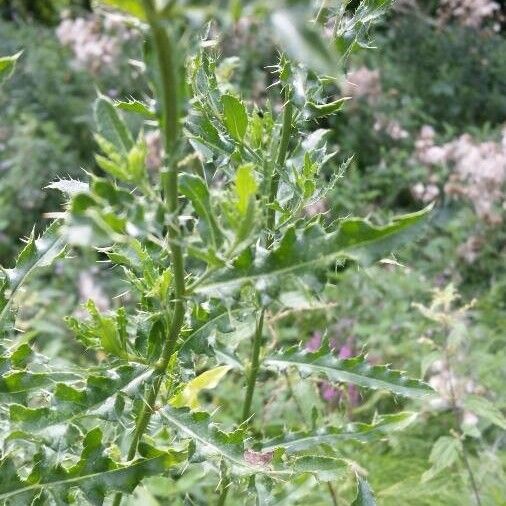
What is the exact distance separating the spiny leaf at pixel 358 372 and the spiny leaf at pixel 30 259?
10.6 inches

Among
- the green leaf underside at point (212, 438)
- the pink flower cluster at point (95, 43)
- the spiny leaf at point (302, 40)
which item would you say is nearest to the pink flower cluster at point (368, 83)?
the pink flower cluster at point (95, 43)

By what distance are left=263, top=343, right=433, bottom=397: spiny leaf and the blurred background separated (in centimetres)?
72

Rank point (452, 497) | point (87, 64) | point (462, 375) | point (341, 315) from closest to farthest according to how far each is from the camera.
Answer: point (452, 497) → point (462, 375) → point (341, 315) → point (87, 64)

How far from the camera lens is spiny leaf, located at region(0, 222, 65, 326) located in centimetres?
84

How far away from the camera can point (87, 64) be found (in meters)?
4.63

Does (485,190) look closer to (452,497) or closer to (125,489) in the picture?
(452,497)

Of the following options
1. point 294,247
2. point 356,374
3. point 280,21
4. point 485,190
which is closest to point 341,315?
point 485,190

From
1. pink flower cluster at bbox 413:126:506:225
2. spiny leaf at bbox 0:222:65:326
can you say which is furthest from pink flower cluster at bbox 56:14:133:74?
spiny leaf at bbox 0:222:65:326

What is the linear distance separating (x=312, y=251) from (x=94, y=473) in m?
0.30

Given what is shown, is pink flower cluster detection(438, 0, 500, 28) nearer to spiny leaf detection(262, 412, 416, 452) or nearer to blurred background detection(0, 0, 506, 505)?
blurred background detection(0, 0, 506, 505)

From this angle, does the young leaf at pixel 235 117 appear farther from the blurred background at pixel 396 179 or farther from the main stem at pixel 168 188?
the blurred background at pixel 396 179

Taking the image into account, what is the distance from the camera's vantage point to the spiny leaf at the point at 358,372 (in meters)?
0.82

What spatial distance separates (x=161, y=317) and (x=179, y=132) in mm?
249

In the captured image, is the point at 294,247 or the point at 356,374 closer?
the point at 294,247
